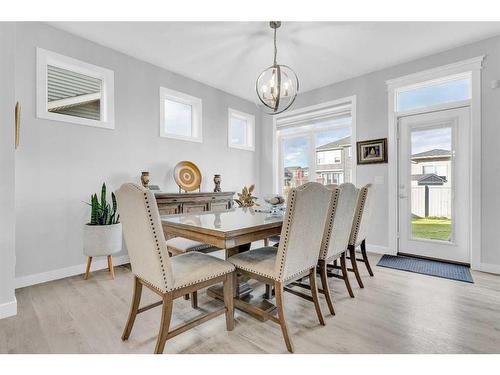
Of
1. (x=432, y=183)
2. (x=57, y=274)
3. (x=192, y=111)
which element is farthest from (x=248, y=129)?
(x=57, y=274)

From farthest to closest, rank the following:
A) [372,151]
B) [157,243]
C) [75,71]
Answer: [372,151] → [75,71] → [157,243]

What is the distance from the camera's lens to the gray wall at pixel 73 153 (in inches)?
103

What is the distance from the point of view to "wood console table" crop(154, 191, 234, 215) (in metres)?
3.30

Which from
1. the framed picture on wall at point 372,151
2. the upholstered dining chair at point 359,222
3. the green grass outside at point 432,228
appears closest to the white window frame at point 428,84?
the framed picture on wall at point 372,151

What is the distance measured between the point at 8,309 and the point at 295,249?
228 cm

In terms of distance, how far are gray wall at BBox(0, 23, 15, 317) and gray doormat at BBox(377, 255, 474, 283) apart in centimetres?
383

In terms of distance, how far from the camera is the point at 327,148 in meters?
4.68

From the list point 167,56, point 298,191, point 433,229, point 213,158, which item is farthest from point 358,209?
point 167,56

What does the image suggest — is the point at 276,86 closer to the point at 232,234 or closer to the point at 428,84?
the point at 232,234

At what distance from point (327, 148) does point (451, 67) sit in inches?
79.1

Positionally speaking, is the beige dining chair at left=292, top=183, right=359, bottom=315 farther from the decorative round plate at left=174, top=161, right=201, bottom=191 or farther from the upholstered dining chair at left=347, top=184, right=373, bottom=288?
the decorative round plate at left=174, top=161, right=201, bottom=191

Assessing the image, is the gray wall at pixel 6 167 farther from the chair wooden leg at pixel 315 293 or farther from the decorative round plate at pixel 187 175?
the chair wooden leg at pixel 315 293

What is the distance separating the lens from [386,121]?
12.5 feet

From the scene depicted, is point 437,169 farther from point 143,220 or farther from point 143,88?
point 143,88
